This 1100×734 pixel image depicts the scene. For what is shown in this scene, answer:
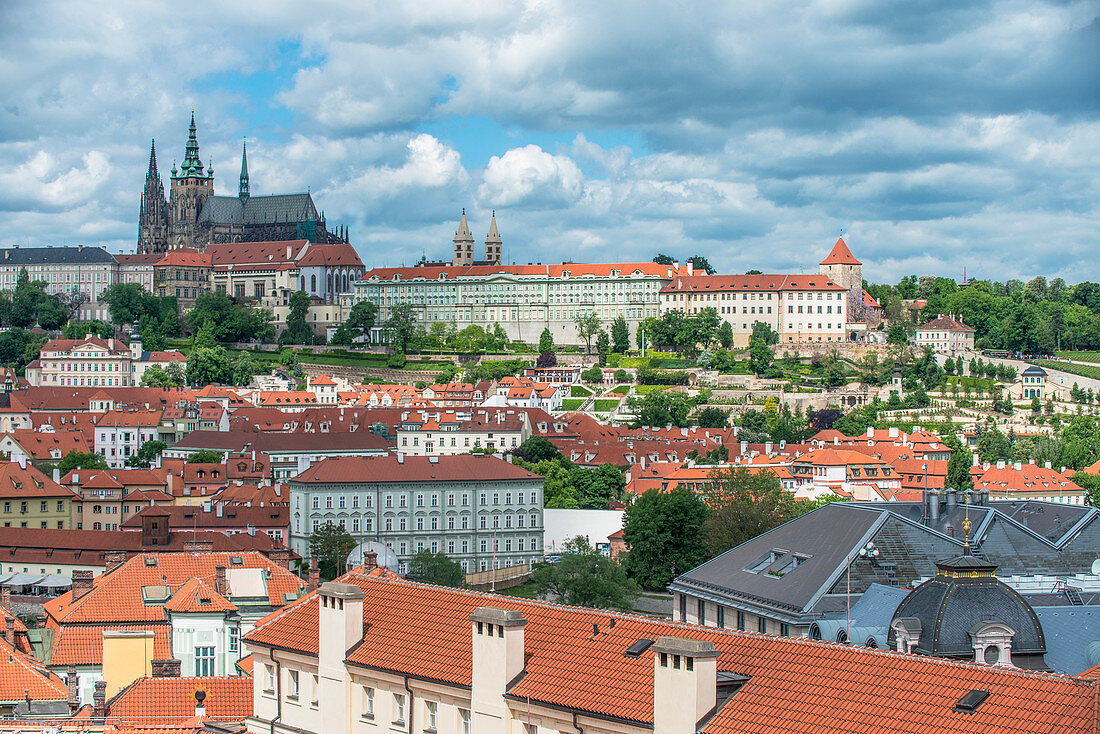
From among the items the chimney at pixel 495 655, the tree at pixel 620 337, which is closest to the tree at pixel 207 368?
the tree at pixel 620 337

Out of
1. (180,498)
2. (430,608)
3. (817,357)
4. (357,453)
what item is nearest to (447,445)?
(357,453)

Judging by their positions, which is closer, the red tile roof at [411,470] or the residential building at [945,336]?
the red tile roof at [411,470]

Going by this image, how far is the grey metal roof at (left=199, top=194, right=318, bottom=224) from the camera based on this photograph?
17512 centimetres

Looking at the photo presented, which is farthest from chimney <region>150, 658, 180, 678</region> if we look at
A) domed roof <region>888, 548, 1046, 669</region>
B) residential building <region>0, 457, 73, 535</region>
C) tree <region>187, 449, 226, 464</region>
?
tree <region>187, 449, 226, 464</region>

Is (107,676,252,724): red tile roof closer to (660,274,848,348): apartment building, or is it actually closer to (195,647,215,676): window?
(195,647,215,676): window

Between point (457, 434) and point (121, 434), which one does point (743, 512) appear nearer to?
point (457, 434)

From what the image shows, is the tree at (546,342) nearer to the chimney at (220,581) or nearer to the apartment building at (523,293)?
the apartment building at (523,293)

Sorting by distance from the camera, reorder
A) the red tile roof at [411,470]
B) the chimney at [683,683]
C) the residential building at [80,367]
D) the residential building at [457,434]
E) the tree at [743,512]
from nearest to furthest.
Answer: the chimney at [683,683]
the tree at [743,512]
the red tile roof at [411,470]
the residential building at [457,434]
the residential building at [80,367]

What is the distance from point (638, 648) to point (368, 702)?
4.21 m

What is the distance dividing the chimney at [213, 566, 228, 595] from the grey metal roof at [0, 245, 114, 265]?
14845 centimetres

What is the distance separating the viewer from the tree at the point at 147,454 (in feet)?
309

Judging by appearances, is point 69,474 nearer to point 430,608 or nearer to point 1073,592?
point 1073,592

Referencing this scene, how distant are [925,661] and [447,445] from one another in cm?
8267

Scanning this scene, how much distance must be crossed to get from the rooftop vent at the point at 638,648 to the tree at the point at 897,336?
4618 inches
